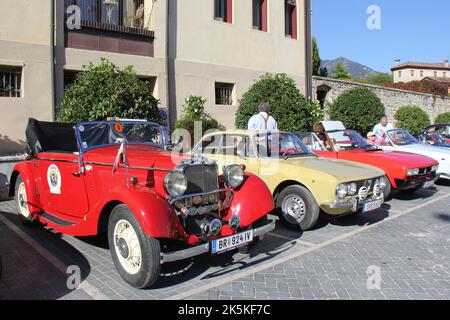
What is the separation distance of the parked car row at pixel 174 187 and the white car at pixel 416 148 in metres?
1.82

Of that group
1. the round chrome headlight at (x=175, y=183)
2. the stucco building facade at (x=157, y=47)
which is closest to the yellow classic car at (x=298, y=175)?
the round chrome headlight at (x=175, y=183)

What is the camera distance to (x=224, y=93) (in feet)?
48.2

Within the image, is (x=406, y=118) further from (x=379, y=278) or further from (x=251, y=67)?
(x=379, y=278)

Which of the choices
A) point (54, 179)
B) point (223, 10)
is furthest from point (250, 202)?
point (223, 10)

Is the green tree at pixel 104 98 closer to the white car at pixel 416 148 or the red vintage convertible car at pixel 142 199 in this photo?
the red vintage convertible car at pixel 142 199

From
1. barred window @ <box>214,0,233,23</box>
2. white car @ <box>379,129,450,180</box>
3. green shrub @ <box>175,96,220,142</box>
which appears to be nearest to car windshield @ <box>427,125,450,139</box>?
white car @ <box>379,129,450,180</box>

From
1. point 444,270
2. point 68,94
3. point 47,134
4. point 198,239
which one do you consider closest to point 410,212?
point 444,270

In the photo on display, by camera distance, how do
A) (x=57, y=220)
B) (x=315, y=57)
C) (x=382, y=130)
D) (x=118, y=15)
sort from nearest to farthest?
(x=57, y=220), (x=382, y=130), (x=118, y=15), (x=315, y=57)

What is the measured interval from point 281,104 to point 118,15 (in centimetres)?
573

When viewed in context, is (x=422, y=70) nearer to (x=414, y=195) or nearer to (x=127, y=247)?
(x=414, y=195)

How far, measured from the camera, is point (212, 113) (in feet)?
45.4

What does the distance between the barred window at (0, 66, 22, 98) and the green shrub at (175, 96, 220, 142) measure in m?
4.28

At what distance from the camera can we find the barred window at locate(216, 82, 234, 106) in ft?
47.5

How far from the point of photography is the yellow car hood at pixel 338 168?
5.77 meters
